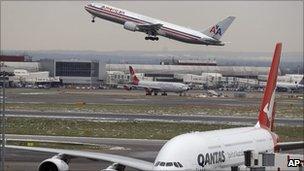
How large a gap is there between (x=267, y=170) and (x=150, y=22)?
107907 mm

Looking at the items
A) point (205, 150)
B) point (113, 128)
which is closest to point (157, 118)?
point (113, 128)

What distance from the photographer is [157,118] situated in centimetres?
10181

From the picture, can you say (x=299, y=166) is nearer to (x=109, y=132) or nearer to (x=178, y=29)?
(x=109, y=132)

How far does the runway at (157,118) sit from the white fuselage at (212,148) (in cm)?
4723

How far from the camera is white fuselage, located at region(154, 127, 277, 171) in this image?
120 feet

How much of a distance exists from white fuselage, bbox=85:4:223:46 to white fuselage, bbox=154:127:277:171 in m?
94.7

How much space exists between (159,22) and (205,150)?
109 metres

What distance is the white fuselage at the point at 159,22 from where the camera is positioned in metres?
143

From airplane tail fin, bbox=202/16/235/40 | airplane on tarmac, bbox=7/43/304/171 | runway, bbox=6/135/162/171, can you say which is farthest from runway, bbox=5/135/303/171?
airplane tail fin, bbox=202/16/235/40

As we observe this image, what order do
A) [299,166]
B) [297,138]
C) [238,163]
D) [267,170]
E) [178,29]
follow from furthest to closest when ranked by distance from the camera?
1. [178,29]
2. [297,138]
3. [238,163]
4. [267,170]
5. [299,166]

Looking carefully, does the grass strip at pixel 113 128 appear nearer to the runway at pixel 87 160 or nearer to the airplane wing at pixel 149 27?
the runway at pixel 87 160

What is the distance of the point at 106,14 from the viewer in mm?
147875

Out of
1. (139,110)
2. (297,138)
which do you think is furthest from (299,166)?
(139,110)

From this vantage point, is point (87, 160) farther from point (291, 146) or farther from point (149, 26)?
point (149, 26)
